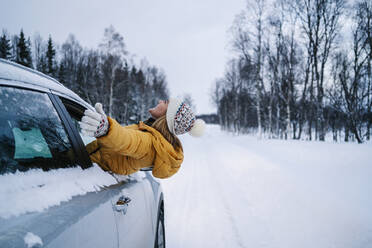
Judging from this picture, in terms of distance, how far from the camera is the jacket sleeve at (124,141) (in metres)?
1.08

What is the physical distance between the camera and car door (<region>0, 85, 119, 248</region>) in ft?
1.96

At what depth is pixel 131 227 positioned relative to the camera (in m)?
1.18

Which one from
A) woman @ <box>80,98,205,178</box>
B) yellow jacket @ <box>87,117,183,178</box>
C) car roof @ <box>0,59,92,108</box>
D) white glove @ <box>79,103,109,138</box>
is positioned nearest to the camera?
car roof @ <box>0,59,92,108</box>

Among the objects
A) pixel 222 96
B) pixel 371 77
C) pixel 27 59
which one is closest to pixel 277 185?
pixel 371 77

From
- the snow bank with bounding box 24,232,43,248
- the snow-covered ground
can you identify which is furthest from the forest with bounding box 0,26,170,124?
the snow bank with bounding box 24,232,43,248

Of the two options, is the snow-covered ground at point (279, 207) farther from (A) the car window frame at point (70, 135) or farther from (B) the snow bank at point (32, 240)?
(B) the snow bank at point (32, 240)

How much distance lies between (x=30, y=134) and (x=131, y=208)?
0.75 m

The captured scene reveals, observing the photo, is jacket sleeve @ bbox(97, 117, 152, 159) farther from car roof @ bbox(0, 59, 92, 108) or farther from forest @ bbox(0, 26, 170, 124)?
forest @ bbox(0, 26, 170, 124)

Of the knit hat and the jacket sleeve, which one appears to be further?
the knit hat

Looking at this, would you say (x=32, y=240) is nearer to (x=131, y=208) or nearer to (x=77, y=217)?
(x=77, y=217)

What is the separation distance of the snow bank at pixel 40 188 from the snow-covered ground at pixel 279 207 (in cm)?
203

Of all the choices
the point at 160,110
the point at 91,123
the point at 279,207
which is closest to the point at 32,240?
the point at 91,123

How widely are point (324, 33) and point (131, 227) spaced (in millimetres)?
16761

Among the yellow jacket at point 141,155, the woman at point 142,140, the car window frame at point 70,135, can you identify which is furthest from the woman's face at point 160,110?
the car window frame at point 70,135
